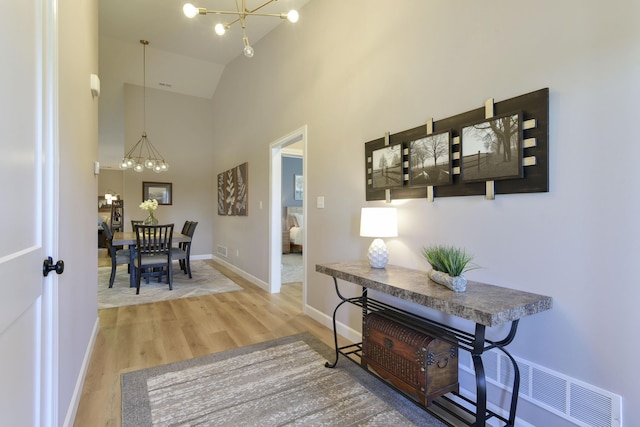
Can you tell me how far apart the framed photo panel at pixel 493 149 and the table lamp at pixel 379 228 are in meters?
0.52

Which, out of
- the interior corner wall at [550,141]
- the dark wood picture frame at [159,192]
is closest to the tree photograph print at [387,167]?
the interior corner wall at [550,141]

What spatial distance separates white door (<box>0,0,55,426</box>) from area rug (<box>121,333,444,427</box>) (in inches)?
27.5

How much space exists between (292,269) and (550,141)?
191 inches

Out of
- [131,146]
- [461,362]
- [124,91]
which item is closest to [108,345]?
[461,362]

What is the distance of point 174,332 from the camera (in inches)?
111

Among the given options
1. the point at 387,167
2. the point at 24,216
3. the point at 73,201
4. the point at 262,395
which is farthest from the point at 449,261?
the point at 73,201

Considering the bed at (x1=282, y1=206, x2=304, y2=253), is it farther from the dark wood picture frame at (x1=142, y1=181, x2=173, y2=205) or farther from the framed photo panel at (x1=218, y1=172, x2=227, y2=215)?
the dark wood picture frame at (x1=142, y1=181, x2=173, y2=205)

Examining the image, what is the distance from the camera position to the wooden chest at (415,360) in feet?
5.19

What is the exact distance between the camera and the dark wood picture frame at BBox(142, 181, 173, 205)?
650 centimetres

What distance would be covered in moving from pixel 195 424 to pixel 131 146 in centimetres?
619

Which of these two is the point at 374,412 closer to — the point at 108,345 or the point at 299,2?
the point at 108,345

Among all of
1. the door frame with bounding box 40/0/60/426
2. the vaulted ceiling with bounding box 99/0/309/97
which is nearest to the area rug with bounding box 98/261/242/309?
the door frame with bounding box 40/0/60/426

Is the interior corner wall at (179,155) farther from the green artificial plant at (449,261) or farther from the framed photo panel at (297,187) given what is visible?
the green artificial plant at (449,261)

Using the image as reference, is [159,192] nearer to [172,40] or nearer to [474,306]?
[172,40]
